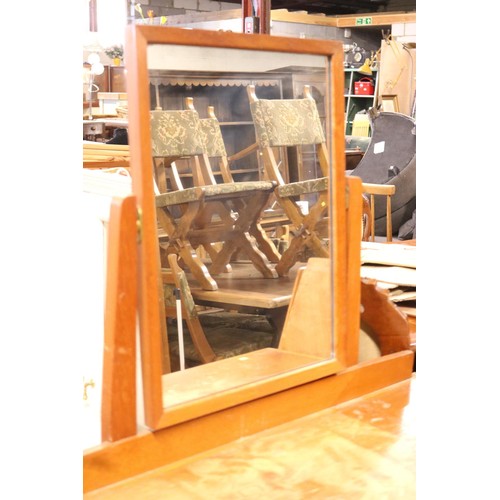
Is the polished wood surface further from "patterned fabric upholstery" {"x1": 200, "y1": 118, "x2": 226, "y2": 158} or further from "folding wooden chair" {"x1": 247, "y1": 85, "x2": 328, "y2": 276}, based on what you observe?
"patterned fabric upholstery" {"x1": 200, "y1": 118, "x2": 226, "y2": 158}

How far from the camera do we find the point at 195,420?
29.8 inches

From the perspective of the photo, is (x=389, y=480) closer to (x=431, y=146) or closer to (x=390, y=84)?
(x=431, y=146)

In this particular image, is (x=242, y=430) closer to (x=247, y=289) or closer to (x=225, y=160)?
(x=247, y=289)

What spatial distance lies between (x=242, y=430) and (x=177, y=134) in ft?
1.36

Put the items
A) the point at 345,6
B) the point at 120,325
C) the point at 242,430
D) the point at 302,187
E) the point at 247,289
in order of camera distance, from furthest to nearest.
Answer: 1. the point at 345,6
2. the point at 247,289
3. the point at 302,187
4. the point at 242,430
5. the point at 120,325

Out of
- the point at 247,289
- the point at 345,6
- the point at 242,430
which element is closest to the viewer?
the point at 242,430

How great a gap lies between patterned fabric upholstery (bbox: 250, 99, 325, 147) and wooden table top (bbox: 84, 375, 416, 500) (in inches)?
12.2

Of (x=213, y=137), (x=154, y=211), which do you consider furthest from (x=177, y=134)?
(x=154, y=211)

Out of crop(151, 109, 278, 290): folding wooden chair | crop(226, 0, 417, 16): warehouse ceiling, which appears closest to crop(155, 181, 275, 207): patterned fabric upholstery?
crop(151, 109, 278, 290): folding wooden chair

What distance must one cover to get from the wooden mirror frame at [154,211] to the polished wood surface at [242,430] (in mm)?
12

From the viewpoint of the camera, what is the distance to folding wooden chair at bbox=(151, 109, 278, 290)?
94cm

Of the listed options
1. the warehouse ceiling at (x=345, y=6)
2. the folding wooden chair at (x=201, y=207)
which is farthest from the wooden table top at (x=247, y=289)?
the warehouse ceiling at (x=345, y=6)

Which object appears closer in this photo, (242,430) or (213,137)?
(242,430)

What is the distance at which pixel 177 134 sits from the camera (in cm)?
103
